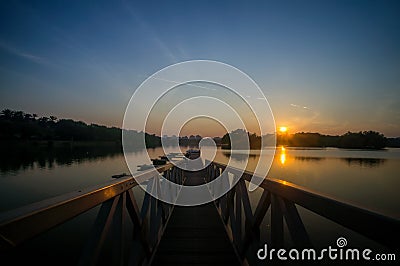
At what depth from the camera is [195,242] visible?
3.85 meters

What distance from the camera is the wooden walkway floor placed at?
3176 millimetres

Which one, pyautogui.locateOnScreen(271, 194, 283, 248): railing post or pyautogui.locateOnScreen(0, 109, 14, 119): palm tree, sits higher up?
pyautogui.locateOnScreen(0, 109, 14, 119): palm tree

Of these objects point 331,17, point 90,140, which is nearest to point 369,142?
point 331,17

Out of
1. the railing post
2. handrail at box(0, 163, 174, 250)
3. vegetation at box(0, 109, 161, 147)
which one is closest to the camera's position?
handrail at box(0, 163, 174, 250)

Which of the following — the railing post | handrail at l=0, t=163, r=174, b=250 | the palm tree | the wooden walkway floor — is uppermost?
the palm tree

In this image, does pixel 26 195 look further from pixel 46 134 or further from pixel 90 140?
pixel 90 140

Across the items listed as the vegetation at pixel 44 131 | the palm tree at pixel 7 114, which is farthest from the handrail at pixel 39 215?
the palm tree at pixel 7 114

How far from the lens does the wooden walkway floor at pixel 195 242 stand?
10.4ft

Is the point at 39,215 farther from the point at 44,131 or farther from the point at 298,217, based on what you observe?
the point at 44,131

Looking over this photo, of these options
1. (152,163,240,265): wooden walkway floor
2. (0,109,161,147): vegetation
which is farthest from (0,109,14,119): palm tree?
(152,163,240,265): wooden walkway floor

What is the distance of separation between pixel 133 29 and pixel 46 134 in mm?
88967

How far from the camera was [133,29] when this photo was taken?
37.9ft

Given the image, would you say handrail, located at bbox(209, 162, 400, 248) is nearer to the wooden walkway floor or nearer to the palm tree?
the wooden walkway floor

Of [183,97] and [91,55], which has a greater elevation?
[91,55]
